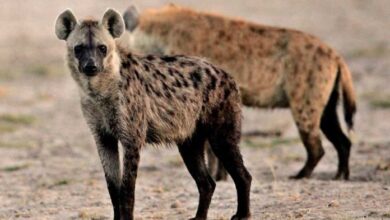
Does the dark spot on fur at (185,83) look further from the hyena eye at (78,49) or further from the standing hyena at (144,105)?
the hyena eye at (78,49)

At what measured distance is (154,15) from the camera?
997 centimetres

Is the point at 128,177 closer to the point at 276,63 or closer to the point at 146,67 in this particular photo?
the point at 146,67

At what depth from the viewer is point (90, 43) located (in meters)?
6.66

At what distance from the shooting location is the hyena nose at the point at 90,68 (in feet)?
21.4

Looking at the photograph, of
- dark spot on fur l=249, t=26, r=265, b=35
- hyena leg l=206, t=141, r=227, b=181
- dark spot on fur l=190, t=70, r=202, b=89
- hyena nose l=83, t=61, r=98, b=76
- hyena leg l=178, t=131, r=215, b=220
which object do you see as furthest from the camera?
dark spot on fur l=249, t=26, r=265, b=35

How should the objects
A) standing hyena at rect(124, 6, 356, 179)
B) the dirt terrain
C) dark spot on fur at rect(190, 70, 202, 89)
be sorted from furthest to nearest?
standing hyena at rect(124, 6, 356, 179), the dirt terrain, dark spot on fur at rect(190, 70, 202, 89)

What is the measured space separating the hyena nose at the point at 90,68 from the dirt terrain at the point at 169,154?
128 cm

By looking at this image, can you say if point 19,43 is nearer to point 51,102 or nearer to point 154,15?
point 51,102

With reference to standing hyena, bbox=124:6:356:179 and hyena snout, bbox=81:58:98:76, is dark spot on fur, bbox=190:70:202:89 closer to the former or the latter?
hyena snout, bbox=81:58:98:76

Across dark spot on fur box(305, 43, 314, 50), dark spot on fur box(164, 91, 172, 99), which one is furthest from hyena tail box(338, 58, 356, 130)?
dark spot on fur box(164, 91, 172, 99)

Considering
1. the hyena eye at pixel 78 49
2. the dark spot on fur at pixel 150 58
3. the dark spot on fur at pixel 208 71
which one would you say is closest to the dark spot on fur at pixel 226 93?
the dark spot on fur at pixel 208 71

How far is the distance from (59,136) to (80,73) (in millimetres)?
5369

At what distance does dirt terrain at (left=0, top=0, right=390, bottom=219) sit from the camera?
766 cm

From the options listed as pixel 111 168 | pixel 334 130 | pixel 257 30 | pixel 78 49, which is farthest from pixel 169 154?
pixel 78 49
